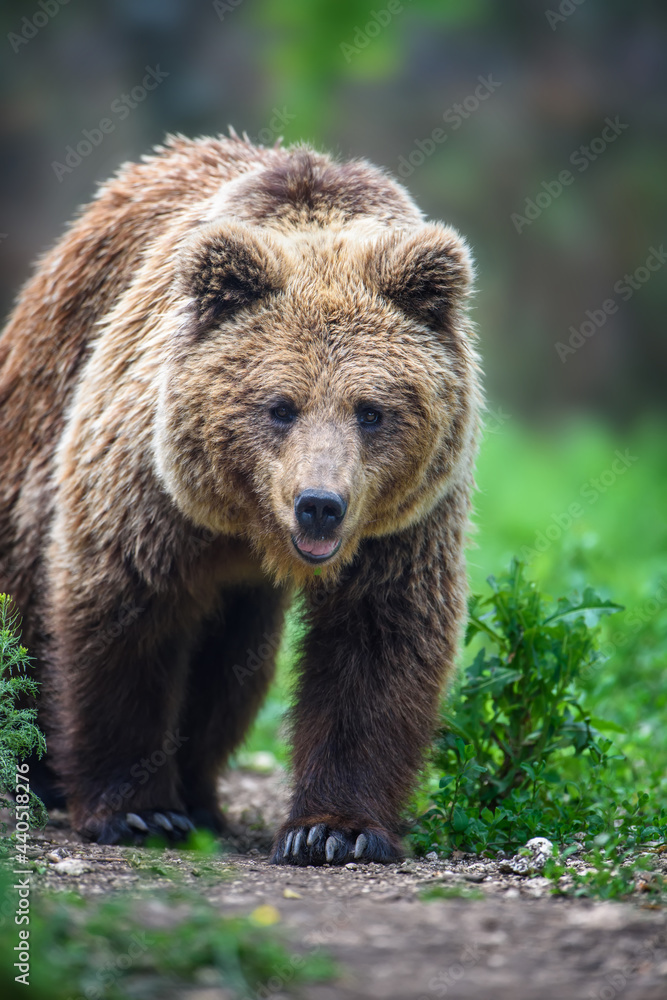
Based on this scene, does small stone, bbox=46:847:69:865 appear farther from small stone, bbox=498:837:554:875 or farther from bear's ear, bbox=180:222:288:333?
bear's ear, bbox=180:222:288:333

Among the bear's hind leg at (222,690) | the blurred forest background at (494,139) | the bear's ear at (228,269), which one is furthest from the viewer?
the blurred forest background at (494,139)

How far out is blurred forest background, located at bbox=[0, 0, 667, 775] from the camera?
14102 mm

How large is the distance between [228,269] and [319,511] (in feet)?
3.72

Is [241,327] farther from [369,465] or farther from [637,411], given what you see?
[637,411]

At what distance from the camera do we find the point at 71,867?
401cm

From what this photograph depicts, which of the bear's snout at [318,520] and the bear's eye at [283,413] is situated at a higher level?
the bear's eye at [283,413]

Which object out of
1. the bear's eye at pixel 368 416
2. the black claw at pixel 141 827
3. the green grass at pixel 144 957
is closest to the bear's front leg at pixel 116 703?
the black claw at pixel 141 827

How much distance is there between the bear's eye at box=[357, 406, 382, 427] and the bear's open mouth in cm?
52

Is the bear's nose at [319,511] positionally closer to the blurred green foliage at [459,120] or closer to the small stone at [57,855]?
the small stone at [57,855]

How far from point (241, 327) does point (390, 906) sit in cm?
240

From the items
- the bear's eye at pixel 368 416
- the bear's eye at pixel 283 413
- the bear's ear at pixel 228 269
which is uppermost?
the bear's ear at pixel 228 269

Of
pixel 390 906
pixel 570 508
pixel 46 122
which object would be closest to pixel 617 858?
pixel 390 906

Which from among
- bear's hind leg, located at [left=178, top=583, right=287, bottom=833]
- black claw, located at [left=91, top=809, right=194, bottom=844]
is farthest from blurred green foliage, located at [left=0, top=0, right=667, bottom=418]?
black claw, located at [left=91, top=809, right=194, bottom=844]

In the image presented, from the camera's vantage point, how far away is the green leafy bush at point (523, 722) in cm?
506
